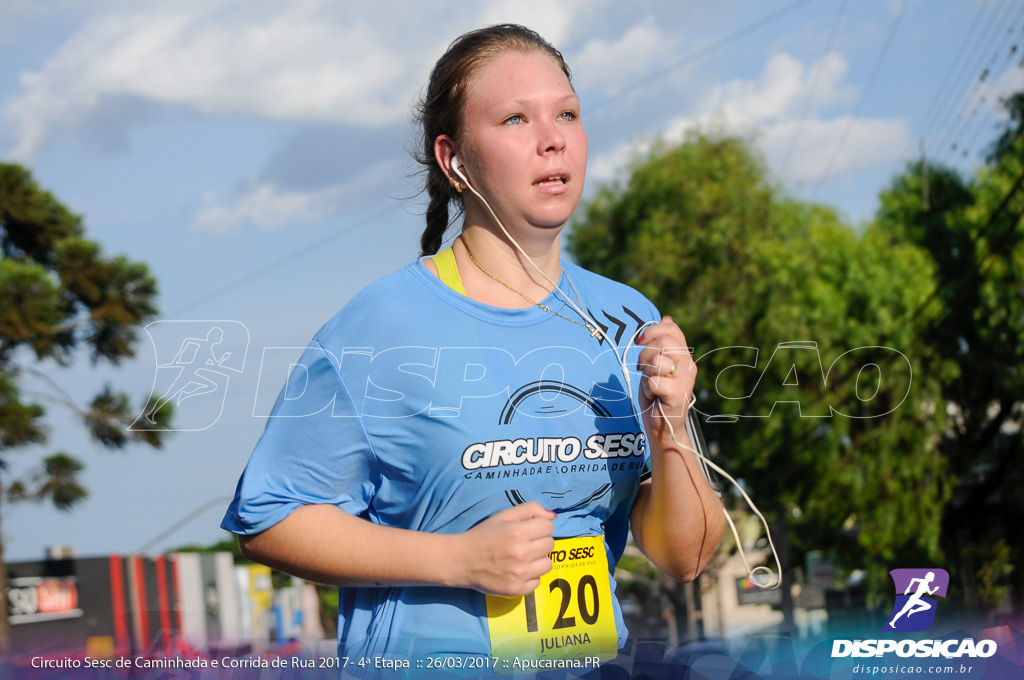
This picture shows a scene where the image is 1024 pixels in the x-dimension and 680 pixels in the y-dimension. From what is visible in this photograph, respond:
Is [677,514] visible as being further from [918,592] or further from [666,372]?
[918,592]

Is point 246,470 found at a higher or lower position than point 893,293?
lower

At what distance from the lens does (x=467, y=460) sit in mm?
1819

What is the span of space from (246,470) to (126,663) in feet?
1.32

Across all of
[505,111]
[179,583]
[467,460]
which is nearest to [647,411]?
[467,460]

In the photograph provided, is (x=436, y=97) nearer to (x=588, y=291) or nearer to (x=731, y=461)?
(x=588, y=291)

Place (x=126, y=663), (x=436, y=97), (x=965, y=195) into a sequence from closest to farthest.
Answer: (x=126, y=663)
(x=436, y=97)
(x=965, y=195)

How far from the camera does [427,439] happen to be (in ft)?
5.98

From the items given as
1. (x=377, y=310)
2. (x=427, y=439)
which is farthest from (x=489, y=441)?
(x=377, y=310)

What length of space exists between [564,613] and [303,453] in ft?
1.92

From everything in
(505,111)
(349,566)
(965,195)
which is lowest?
(349,566)

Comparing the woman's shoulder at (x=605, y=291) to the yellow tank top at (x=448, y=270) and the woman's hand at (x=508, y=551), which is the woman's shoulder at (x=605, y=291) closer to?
the yellow tank top at (x=448, y=270)

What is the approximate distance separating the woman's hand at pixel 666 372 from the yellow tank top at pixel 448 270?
1.39ft

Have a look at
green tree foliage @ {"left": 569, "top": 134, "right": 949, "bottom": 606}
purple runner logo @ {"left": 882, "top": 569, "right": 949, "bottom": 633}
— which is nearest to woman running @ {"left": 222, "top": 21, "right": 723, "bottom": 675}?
purple runner logo @ {"left": 882, "top": 569, "right": 949, "bottom": 633}

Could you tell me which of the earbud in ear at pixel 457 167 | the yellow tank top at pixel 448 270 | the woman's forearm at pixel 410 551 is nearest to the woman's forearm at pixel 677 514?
the woman's forearm at pixel 410 551
